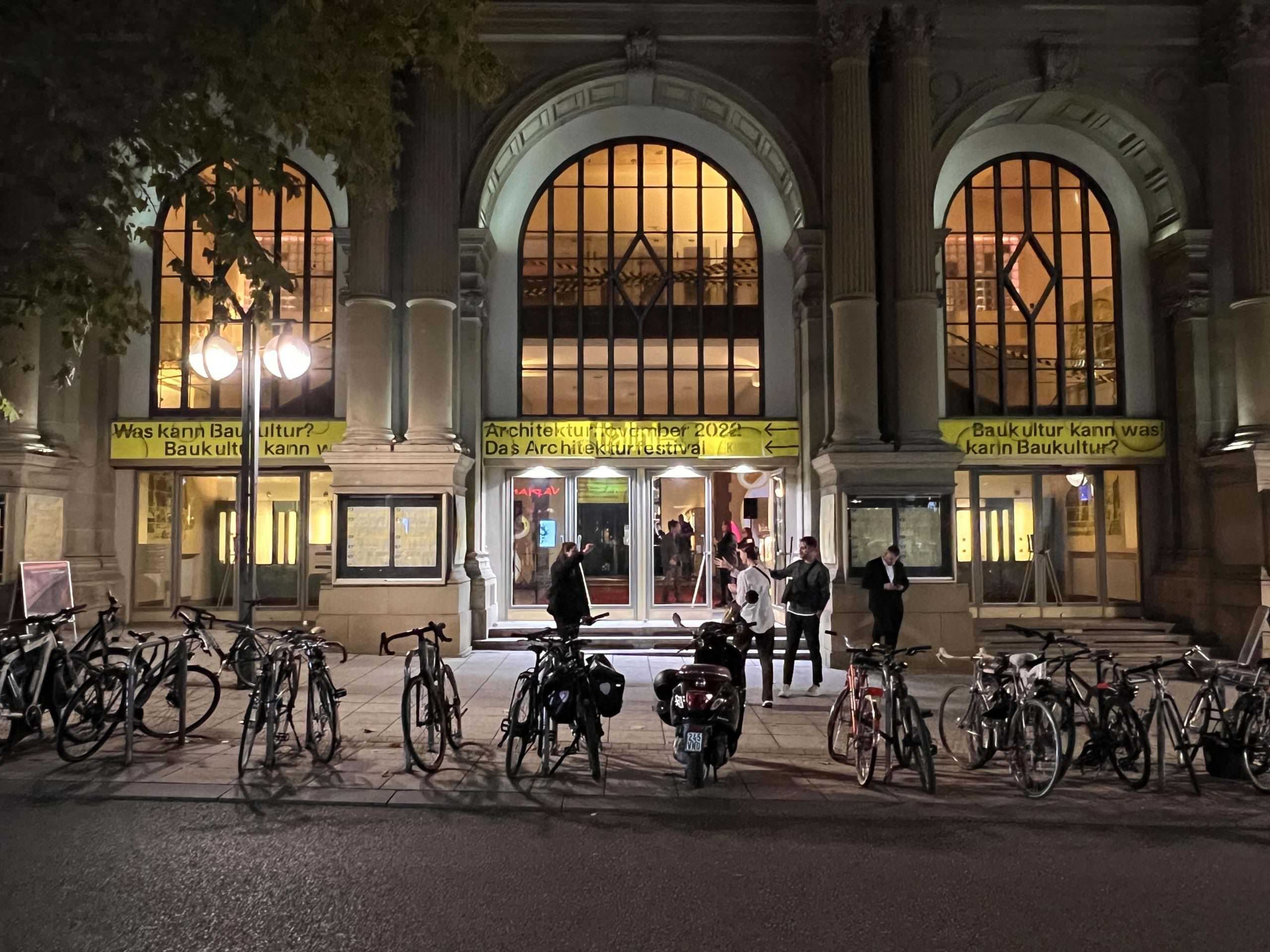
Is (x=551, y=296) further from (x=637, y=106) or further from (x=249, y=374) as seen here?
(x=249, y=374)

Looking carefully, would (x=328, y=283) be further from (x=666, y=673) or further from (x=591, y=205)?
(x=666, y=673)

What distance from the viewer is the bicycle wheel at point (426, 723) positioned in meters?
7.84

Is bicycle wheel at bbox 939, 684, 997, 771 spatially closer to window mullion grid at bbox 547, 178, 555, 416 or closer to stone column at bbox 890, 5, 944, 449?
stone column at bbox 890, 5, 944, 449

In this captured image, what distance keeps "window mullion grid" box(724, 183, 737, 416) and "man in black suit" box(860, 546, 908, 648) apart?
5.81m

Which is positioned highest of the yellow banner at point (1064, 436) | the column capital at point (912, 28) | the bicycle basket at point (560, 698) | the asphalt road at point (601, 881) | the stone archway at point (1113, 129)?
the column capital at point (912, 28)

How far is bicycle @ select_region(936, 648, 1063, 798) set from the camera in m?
7.38

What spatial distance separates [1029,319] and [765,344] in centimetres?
496

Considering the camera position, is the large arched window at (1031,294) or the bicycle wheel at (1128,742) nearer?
the bicycle wheel at (1128,742)

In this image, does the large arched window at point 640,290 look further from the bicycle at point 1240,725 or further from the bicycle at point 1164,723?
the bicycle at point 1240,725

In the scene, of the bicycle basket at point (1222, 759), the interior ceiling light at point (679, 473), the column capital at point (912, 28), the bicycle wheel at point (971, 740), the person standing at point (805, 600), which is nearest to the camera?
the bicycle basket at point (1222, 759)

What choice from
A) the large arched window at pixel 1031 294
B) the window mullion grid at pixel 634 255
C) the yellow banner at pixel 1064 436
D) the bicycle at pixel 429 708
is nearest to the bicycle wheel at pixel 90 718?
the bicycle at pixel 429 708

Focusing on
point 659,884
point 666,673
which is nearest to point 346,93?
point 666,673

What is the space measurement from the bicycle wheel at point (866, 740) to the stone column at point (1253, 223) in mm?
10963

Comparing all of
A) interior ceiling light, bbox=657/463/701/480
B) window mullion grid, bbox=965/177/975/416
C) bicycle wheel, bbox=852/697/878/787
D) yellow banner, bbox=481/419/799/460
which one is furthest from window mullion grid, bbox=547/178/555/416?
bicycle wheel, bbox=852/697/878/787
